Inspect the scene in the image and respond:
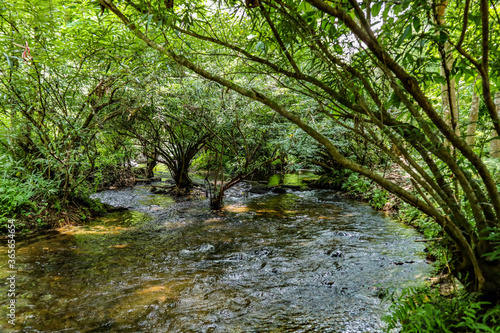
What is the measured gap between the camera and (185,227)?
6.45 meters

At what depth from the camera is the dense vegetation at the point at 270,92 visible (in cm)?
185

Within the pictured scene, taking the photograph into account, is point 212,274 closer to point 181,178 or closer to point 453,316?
point 453,316

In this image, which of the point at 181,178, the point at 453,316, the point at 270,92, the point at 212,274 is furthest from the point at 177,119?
the point at 453,316

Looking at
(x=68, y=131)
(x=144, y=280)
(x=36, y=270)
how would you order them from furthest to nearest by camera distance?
(x=68, y=131) < (x=36, y=270) < (x=144, y=280)

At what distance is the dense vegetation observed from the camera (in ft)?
6.06

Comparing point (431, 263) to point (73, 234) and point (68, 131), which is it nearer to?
point (73, 234)

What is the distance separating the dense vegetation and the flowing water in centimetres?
88

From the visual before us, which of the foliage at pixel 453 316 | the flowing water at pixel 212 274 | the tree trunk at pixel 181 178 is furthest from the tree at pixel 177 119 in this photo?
the foliage at pixel 453 316

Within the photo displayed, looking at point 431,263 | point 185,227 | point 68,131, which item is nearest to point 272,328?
point 431,263

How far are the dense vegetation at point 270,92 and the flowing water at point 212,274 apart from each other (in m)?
0.88

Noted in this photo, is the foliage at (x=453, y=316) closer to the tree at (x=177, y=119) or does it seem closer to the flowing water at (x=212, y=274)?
the flowing water at (x=212, y=274)

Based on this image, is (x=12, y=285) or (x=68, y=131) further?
(x=68, y=131)

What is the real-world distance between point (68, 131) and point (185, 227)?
3307 millimetres

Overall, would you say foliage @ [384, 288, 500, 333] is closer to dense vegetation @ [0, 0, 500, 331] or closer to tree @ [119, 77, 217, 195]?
dense vegetation @ [0, 0, 500, 331]
